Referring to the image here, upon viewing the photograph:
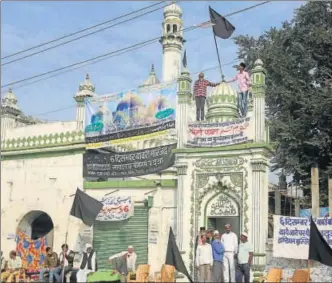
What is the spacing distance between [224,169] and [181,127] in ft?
5.45

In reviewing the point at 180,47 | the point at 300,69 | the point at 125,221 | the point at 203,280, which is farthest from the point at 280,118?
the point at 180,47

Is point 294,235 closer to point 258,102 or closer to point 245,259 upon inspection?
point 245,259

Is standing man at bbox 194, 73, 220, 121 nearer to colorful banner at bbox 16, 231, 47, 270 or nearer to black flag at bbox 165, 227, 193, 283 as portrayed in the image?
black flag at bbox 165, 227, 193, 283

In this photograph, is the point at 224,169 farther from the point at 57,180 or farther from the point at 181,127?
the point at 57,180

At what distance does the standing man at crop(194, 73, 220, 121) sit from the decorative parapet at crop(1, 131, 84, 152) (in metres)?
4.20

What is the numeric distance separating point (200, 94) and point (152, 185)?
2838 mm

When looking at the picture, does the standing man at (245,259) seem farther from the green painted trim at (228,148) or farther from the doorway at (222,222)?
the green painted trim at (228,148)

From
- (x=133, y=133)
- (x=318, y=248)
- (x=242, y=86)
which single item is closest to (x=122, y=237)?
(x=133, y=133)

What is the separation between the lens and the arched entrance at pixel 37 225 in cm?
1731

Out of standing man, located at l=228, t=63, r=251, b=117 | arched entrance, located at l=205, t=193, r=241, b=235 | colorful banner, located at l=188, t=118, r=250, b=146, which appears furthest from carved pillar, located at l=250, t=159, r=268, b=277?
standing man, located at l=228, t=63, r=251, b=117

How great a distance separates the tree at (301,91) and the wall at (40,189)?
8320 mm

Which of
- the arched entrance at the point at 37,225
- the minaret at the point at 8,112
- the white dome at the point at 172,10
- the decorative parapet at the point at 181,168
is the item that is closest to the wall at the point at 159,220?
the decorative parapet at the point at 181,168

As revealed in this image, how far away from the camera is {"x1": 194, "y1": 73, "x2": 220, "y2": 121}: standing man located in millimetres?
14703

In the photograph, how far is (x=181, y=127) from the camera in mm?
14164
